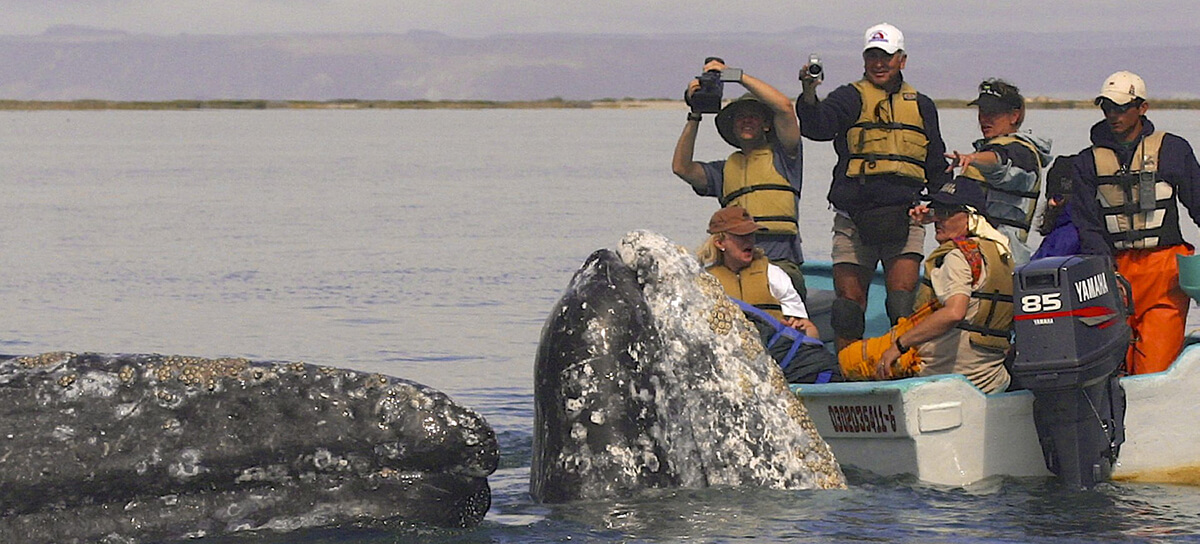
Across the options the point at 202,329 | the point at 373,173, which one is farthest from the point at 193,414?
the point at 373,173

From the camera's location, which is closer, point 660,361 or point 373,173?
point 660,361

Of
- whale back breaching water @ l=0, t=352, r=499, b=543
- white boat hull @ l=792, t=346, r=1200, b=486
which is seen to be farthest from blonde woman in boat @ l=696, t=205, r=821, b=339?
whale back breaching water @ l=0, t=352, r=499, b=543

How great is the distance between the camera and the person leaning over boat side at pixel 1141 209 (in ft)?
28.6

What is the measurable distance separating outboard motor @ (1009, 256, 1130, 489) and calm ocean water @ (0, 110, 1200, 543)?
0.21 m

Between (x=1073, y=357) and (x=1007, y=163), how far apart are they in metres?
1.83

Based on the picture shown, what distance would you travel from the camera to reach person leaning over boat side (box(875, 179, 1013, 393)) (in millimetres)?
8055

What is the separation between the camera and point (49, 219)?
86.7ft

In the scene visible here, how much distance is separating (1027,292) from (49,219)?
69.4 ft

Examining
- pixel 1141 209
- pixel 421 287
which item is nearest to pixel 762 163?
pixel 1141 209

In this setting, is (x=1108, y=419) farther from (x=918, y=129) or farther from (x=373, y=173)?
(x=373, y=173)

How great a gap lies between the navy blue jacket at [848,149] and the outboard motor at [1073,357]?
1520mm

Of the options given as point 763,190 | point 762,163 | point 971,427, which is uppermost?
point 762,163

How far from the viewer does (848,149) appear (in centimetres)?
947

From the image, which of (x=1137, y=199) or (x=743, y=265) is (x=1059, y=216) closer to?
(x=1137, y=199)
